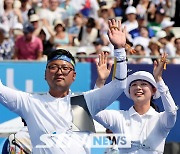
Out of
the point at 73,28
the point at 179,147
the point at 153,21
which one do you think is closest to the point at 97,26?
the point at 73,28

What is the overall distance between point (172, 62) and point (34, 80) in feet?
7.57

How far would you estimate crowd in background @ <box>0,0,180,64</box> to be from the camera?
13492 millimetres

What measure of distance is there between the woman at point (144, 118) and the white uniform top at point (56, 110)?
27.9 inches

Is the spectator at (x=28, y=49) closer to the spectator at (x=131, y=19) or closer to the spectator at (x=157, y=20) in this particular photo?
the spectator at (x=131, y=19)

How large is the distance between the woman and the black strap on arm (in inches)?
26.2

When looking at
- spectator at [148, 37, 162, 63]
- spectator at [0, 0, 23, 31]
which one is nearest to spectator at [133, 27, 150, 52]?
spectator at [148, 37, 162, 63]

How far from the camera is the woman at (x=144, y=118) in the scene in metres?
7.11

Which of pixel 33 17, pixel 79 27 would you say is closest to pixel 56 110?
pixel 33 17

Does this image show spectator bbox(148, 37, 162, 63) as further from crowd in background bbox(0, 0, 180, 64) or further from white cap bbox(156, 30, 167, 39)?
white cap bbox(156, 30, 167, 39)

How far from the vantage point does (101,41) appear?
47.7ft

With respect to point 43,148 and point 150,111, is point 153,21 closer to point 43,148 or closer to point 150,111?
point 150,111

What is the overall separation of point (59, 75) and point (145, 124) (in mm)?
1333

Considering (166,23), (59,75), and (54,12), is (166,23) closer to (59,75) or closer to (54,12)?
(54,12)

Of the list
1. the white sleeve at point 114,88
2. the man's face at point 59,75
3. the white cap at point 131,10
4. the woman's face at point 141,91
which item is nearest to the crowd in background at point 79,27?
the white cap at point 131,10
